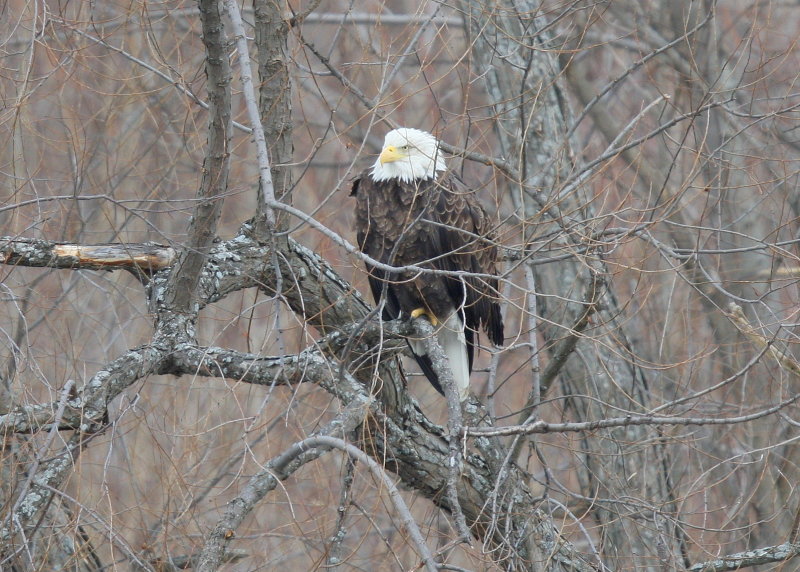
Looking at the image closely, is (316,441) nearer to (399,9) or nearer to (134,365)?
(134,365)

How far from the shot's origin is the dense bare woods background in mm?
2820

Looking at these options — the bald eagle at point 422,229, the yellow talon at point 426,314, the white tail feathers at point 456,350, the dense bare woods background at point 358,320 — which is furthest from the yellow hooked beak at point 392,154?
the white tail feathers at point 456,350

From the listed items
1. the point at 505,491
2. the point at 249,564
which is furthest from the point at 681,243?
the point at 249,564

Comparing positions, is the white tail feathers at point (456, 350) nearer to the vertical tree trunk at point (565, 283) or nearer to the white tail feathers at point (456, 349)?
the white tail feathers at point (456, 349)

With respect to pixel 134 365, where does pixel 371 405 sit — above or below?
below

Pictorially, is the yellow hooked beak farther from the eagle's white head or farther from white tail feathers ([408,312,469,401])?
white tail feathers ([408,312,469,401])

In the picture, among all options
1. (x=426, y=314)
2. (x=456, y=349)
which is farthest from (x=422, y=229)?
(x=456, y=349)

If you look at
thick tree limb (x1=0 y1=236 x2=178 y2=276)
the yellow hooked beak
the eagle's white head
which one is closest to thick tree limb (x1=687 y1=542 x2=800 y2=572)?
the eagle's white head

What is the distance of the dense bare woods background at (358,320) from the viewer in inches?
111

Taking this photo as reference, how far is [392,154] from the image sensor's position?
3.76 meters

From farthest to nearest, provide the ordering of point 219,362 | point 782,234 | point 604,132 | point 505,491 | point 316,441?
point 604,132, point 782,234, point 505,491, point 219,362, point 316,441

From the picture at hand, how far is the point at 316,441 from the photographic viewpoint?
97.5 inches

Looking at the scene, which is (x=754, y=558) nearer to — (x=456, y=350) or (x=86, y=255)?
(x=456, y=350)

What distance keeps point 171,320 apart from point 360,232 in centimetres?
107
